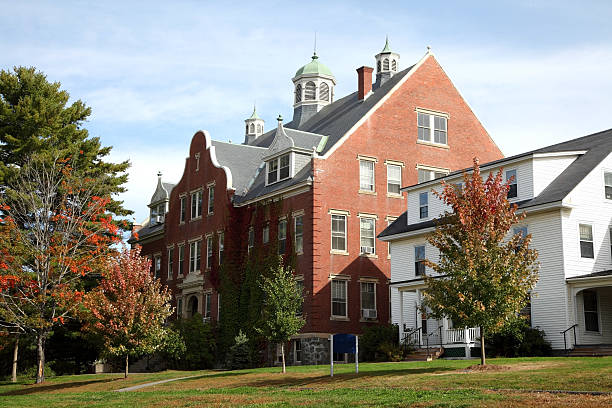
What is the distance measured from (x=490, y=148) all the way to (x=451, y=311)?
1039 inches

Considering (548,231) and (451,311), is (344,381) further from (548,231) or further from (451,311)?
(548,231)

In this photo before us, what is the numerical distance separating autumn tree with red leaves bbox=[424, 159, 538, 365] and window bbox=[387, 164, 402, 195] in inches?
763

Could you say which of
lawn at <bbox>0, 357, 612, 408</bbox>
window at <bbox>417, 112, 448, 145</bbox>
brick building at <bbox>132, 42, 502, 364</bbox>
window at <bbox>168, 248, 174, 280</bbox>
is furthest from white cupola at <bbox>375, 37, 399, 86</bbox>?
lawn at <bbox>0, 357, 612, 408</bbox>

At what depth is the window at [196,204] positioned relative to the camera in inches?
2005

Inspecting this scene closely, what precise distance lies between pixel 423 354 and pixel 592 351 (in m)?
7.74

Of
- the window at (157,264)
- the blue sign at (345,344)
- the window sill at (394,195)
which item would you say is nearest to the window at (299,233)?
the window sill at (394,195)

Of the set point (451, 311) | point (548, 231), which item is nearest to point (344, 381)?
point (451, 311)

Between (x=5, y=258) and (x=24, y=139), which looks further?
(x=24, y=139)

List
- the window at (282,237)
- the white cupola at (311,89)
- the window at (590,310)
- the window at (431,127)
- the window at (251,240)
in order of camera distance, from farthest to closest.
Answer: the white cupola at (311,89)
the window at (431,127)
the window at (251,240)
the window at (282,237)
the window at (590,310)

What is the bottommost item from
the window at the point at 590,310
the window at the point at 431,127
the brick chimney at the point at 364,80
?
the window at the point at 590,310

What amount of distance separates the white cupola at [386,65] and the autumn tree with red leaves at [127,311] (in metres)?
22.5

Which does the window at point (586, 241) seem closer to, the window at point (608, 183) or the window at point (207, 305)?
the window at point (608, 183)

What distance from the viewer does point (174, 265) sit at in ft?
176

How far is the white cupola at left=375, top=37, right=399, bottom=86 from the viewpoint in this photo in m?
51.6
